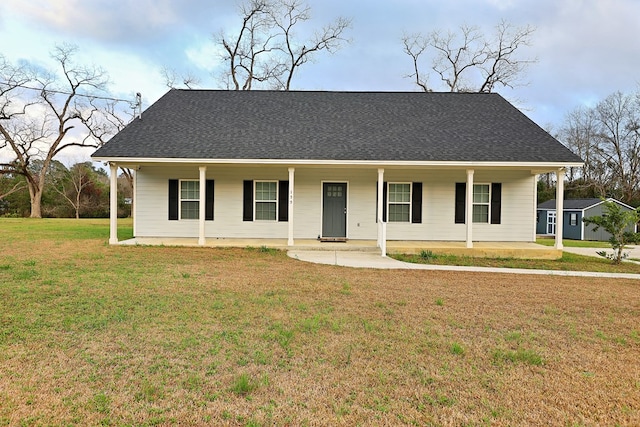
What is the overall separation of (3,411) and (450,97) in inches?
650

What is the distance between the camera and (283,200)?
13.2m

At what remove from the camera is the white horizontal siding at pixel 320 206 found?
1319 centimetres

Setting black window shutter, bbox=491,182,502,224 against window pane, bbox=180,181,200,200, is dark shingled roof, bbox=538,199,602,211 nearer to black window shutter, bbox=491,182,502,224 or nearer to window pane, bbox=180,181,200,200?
black window shutter, bbox=491,182,502,224

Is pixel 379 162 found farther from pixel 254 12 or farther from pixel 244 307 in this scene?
pixel 254 12

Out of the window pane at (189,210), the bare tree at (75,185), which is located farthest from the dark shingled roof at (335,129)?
the bare tree at (75,185)

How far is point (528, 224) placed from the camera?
1324 centimetres

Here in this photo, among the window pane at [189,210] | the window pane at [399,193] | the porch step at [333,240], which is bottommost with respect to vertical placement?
the porch step at [333,240]

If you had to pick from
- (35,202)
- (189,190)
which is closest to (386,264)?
(189,190)

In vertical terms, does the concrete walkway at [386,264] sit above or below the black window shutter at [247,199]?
below

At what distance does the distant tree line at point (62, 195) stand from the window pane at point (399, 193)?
29.3m

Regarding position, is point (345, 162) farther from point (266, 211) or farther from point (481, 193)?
point (481, 193)

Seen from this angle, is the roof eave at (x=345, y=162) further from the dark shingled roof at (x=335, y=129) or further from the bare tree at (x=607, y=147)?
the bare tree at (x=607, y=147)

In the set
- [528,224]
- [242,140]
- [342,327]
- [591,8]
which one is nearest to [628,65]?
[591,8]

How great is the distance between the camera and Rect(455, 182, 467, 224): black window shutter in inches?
519
